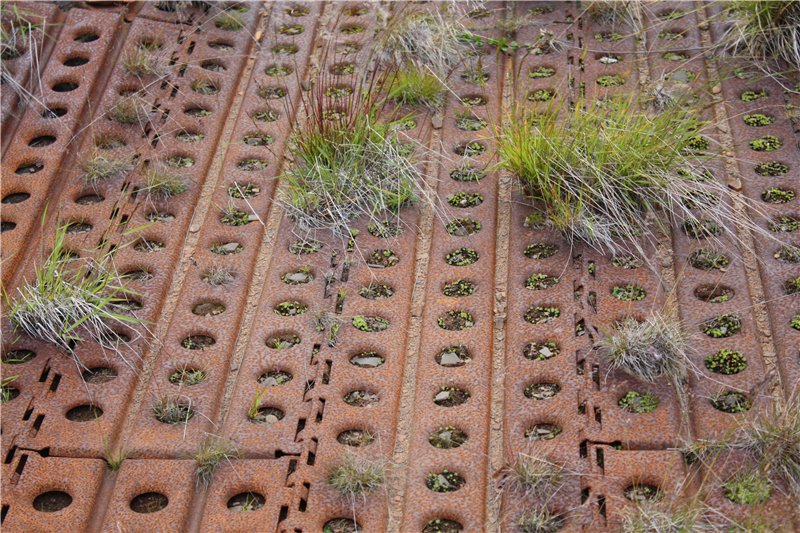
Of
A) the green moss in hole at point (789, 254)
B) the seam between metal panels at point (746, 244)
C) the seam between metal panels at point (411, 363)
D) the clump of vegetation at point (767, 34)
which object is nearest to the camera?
the seam between metal panels at point (411, 363)

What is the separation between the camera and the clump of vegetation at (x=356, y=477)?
2902 mm

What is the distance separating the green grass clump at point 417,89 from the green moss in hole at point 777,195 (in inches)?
48.9

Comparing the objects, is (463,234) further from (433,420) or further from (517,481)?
(517,481)

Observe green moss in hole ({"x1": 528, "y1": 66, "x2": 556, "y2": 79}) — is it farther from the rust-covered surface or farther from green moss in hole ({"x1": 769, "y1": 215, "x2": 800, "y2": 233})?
green moss in hole ({"x1": 769, "y1": 215, "x2": 800, "y2": 233})

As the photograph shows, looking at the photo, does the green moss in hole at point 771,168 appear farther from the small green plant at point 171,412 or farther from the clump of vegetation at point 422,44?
the small green plant at point 171,412

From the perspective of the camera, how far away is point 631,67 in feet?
13.8

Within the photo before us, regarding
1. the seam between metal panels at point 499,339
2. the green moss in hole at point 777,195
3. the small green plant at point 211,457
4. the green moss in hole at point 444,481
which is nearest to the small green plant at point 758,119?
the green moss in hole at point 777,195

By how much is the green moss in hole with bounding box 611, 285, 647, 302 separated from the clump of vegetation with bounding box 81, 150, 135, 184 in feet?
5.87

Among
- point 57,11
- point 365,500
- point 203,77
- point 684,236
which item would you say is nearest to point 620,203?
point 684,236

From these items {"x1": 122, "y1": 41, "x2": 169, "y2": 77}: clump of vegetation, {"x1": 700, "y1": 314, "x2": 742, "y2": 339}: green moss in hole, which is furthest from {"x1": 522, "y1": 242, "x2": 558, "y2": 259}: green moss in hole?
{"x1": 122, "y1": 41, "x2": 169, "y2": 77}: clump of vegetation

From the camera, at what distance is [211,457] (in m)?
3.01

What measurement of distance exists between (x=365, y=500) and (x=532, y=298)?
2.92ft

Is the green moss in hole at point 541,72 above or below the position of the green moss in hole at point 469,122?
above

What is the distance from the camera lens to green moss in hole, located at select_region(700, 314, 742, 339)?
326 centimetres
